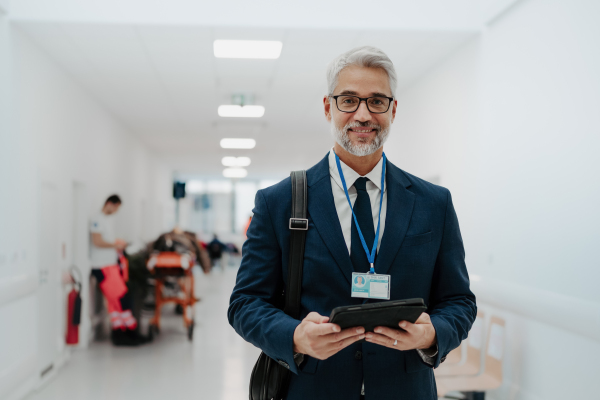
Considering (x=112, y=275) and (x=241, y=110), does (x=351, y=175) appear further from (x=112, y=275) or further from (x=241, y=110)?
(x=241, y=110)

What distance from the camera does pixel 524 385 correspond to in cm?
368

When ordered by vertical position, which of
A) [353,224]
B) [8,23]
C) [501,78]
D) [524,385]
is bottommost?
[524,385]

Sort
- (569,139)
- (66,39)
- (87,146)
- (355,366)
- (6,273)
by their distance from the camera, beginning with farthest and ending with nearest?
1. (87,146)
2. (66,39)
3. (6,273)
4. (569,139)
5. (355,366)

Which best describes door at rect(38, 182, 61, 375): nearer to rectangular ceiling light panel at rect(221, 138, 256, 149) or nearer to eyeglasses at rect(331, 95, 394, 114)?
eyeglasses at rect(331, 95, 394, 114)

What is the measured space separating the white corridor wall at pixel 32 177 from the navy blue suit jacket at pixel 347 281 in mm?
3380

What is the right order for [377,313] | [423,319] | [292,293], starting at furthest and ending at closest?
[292,293] → [423,319] → [377,313]

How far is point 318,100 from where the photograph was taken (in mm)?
7281

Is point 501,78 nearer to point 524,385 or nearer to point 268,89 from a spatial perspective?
point 524,385

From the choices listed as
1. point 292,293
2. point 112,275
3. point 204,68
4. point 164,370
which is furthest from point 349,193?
point 112,275

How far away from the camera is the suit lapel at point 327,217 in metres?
1.22

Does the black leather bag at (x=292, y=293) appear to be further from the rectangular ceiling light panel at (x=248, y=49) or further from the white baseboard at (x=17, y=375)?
the rectangular ceiling light panel at (x=248, y=49)

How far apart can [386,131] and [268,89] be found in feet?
18.1

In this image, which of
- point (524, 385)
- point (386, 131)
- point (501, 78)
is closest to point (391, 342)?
point (386, 131)

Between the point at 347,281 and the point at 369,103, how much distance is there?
1.54 feet
